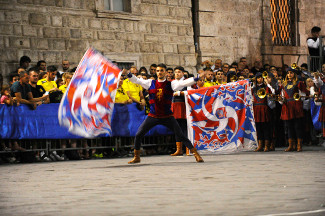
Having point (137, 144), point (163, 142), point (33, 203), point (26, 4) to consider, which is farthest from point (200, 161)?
point (26, 4)

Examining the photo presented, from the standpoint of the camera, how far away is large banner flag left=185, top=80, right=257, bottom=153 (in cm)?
1608

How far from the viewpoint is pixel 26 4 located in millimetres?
18578

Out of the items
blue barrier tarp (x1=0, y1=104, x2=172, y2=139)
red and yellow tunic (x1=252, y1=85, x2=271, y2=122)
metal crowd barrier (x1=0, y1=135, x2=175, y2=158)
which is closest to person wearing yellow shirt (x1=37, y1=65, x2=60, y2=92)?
blue barrier tarp (x1=0, y1=104, x2=172, y2=139)

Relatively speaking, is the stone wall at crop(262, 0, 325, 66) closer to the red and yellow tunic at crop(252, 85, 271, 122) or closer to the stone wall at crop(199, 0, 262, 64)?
the stone wall at crop(199, 0, 262, 64)

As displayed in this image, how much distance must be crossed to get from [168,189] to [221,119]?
7.97 m

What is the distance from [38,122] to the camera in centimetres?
1497

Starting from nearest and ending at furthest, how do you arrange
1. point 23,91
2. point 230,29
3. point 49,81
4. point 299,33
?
point 23,91 → point 49,81 → point 230,29 → point 299,33

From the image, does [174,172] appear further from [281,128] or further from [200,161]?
[281,128]

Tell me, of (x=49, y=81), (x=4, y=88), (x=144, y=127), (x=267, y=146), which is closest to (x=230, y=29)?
(x=267, y=146)

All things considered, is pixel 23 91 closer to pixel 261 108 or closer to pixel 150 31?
pixel 261 108

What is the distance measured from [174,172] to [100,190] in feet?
8.60

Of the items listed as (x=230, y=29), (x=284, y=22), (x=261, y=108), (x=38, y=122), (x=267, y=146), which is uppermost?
(x=284, y=22)

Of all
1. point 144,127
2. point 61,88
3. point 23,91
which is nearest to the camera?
point 144,127

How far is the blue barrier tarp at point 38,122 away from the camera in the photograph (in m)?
14.4
